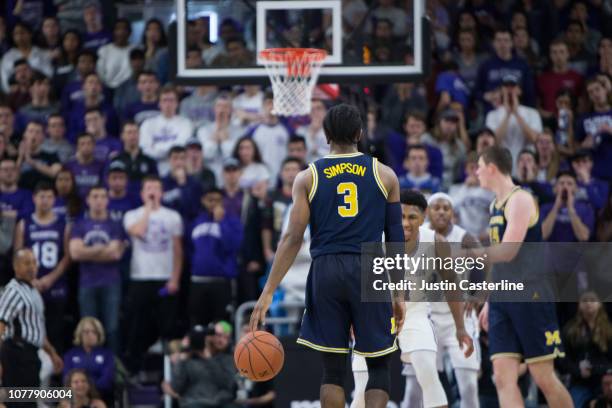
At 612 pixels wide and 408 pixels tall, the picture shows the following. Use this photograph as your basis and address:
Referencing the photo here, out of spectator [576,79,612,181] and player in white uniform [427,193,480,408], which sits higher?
spectator [576,79,612,181]

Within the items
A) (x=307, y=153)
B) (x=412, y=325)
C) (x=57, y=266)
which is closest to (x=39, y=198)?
(x=57, y=266)

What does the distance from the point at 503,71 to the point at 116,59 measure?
17.8ft

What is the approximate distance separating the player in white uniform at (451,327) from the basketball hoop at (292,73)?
8.51 feet

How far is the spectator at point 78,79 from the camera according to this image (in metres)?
16.8

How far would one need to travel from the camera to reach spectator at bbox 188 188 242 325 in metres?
14.2

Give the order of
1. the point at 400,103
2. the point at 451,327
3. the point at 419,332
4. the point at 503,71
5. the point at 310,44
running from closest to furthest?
the point at 419,332, the point at 451,327, the point at 310,44, the point at 400,103, the point at 503,71

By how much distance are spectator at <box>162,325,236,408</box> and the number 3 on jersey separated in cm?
526

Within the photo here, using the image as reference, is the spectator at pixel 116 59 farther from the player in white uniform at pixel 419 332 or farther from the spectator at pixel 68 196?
the player in white uniform at pixel 419 332

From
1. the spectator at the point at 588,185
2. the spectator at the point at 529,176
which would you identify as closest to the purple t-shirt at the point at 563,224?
the spectator at the point at 529,176

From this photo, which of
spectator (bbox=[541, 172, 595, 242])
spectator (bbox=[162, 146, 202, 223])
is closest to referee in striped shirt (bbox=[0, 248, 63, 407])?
spectator (bbox=[162, 146, 202, 223])

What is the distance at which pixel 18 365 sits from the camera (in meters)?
12.5

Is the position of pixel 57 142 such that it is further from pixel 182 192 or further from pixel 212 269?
pixel 212 269

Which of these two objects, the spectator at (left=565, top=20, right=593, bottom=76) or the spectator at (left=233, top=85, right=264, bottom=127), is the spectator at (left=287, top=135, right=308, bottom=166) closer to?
the spectator at (left=233, top=85, right=264, bottom=127)

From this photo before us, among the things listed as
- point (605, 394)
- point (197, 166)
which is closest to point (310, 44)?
point (197, 166)
